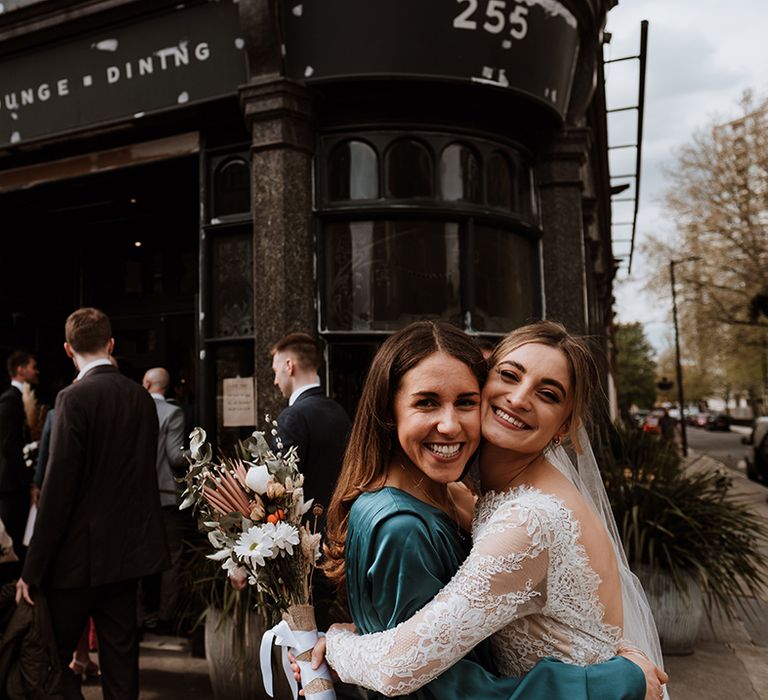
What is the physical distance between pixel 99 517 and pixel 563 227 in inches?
187

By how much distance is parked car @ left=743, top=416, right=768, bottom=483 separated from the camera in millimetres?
15805

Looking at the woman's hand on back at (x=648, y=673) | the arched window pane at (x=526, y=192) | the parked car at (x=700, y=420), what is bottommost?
the parked car at (x=700, y=420)

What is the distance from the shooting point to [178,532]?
5.88 meters

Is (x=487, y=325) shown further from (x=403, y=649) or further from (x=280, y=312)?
(x=403, y=649)

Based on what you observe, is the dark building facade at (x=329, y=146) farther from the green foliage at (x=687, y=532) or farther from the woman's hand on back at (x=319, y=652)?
the woman's hand on back at (x=319, y=652)

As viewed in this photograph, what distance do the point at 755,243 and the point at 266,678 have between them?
33205 mm

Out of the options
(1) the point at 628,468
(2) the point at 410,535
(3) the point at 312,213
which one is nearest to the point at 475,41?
(3) the point at 312,213

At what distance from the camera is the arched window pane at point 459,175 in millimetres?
5910

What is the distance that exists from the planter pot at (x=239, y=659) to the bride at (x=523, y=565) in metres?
2.57

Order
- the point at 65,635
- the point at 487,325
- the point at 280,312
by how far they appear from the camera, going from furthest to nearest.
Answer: the point at 487,325 < the point at 280,312 < the point at 65,635

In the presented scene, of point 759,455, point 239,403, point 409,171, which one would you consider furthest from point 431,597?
point 759,455

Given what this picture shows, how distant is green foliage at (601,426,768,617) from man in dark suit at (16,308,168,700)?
10.7ft

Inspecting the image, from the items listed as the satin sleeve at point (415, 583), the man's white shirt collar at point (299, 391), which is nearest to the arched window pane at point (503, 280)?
the man's white shirt collar at point (299, 391)

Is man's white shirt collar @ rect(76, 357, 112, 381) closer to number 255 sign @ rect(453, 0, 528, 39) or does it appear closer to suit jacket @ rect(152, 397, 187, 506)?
suit jacket @ rect(152, 397, 187, 506)
